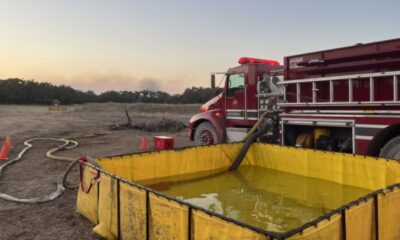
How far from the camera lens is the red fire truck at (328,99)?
6.98m

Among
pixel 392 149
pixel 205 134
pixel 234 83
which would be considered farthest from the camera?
pixel 205 134

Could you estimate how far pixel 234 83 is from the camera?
1133 cm

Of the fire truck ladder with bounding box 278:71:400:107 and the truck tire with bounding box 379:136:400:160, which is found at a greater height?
the fire truck ladder with bounding box 278:71:400:107

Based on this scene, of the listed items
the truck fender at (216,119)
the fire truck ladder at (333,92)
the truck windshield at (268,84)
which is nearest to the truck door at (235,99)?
the truck fender at (216,119)

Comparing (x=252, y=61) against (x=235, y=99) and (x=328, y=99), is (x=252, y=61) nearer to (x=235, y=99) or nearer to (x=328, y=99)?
(x=235, y=99)

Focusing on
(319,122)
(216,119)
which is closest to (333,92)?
(319,122)

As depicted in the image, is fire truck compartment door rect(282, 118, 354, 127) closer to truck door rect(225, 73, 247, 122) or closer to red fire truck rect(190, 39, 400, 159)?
red fire truck rect(190, 39, 400, 159)

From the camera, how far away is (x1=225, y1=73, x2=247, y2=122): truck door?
11031mm

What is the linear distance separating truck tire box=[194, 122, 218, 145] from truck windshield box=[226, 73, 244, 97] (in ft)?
4.10

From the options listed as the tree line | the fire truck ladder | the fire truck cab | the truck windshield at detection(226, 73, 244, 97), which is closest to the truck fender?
the fire truck cab

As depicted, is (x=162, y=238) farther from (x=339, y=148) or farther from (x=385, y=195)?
Result: (x=339, y=148)

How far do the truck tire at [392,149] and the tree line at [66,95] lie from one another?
1893 inches

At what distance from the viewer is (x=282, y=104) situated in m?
8.98

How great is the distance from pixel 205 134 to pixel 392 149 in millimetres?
6122
